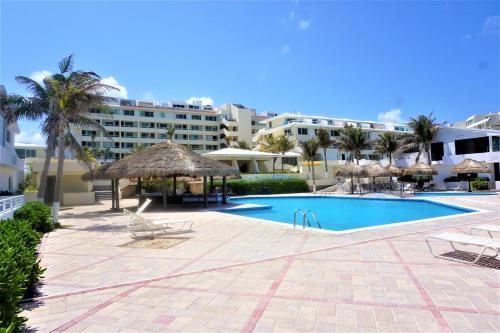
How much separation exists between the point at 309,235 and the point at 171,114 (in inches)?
2417

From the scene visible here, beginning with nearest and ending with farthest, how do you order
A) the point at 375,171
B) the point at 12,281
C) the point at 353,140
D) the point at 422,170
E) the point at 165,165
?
the point at 12,281 < the point at 165,165 < the point at 375,171 < the point at 422,170 < the point at 353,140

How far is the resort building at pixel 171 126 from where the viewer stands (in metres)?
63.6

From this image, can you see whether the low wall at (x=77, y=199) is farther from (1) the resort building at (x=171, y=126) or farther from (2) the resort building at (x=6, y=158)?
(1) the resort building at (x=171, y=126)

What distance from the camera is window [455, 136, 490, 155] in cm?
3275

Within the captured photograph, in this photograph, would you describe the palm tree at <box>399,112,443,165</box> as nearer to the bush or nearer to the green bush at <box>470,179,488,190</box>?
the green bush at <box>470,179,488,190</box>

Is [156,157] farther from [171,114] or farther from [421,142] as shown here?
[171,114]

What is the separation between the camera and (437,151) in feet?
123

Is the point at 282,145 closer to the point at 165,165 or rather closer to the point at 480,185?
the point at 480,185

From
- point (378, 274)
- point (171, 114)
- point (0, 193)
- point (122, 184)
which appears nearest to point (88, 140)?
point (171, 114)

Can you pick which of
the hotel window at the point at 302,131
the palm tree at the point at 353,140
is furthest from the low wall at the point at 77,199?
the hotel window at the point at 302,131

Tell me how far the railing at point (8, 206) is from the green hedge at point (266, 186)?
18.5m

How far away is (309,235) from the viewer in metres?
10.3

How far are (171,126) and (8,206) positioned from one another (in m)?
56.1

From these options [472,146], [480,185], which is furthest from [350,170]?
[472,146]
